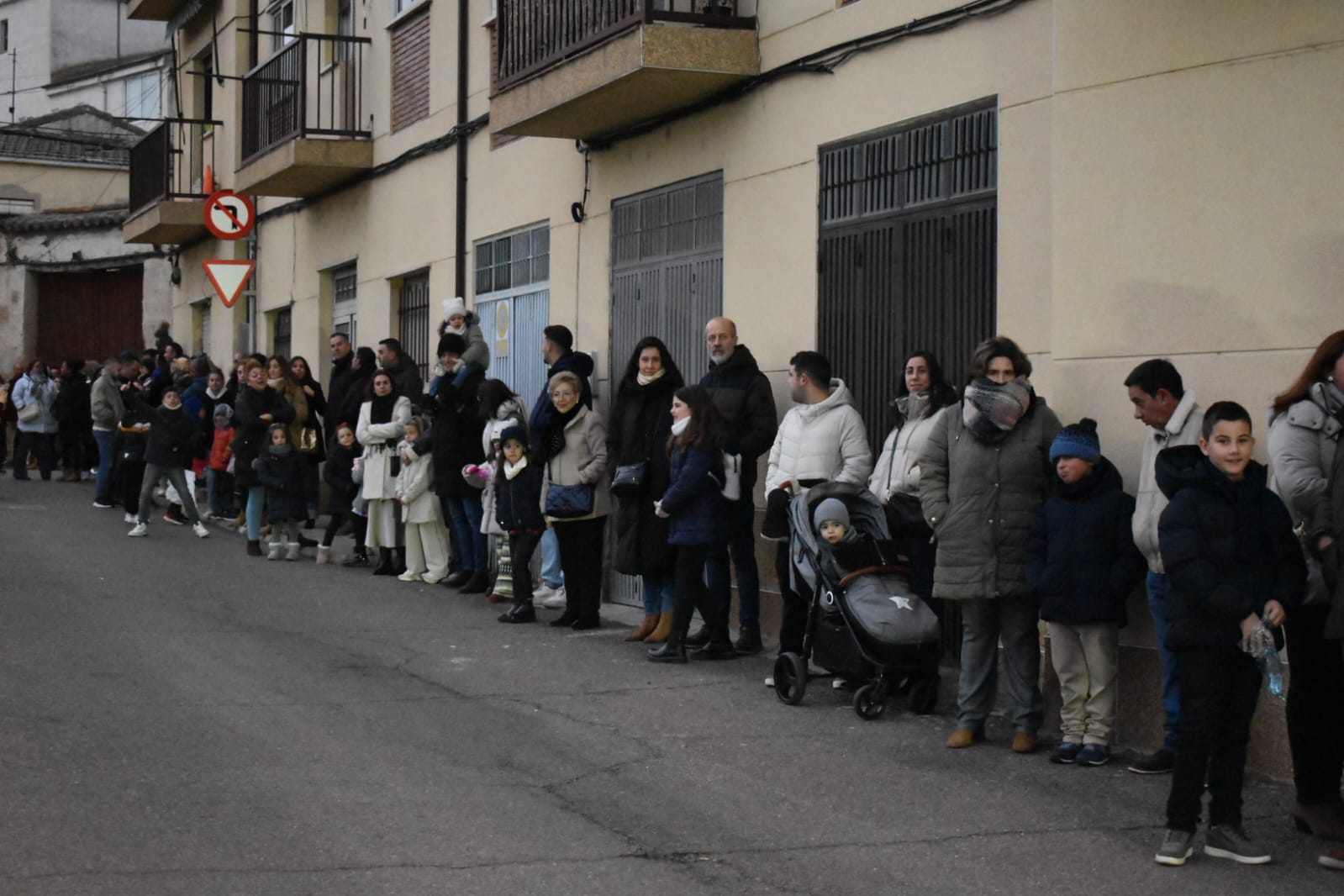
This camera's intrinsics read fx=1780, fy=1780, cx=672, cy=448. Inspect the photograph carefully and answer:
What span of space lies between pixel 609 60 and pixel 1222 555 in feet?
23.6

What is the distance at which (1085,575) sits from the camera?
778 cm

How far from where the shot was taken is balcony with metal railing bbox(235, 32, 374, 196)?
19172 millimetres

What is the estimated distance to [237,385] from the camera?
784 inches

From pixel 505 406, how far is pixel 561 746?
5.20m

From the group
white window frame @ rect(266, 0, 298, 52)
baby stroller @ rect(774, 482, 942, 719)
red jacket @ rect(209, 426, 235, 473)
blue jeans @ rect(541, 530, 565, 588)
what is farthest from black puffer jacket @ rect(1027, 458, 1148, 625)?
white window frame @ rect(266, 0, 298, 52)

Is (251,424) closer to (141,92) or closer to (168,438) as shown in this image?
(168,438)

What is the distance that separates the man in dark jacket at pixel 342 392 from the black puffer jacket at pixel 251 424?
1.57ft

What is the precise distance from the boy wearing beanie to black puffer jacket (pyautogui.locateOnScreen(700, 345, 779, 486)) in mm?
2985

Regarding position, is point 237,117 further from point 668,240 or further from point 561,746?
point 561,746

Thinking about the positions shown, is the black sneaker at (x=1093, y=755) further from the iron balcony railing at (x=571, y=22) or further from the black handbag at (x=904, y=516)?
the iron balcony railing at (x=571, y=22)

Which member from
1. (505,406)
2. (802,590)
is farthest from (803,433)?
(505,406)

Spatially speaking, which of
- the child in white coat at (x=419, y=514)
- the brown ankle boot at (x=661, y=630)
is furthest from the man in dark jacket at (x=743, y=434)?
the child in white coat at (x=419, y=514)

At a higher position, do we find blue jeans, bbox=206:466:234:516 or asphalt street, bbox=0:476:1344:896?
blue jeans, bbox=206:466:234:516

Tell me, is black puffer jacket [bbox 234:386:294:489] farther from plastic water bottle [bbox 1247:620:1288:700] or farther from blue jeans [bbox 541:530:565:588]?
plastic water bottle [bbox 1247:620:1288:700]
